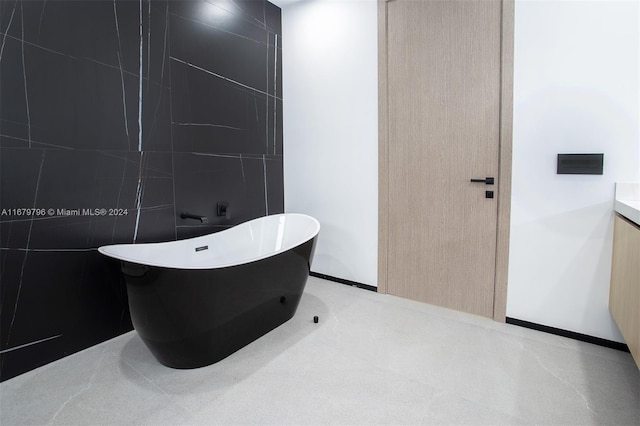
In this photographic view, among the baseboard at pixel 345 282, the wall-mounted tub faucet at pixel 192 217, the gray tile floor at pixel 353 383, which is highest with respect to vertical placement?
the wall-mounted tub faucet at pixel 192 217

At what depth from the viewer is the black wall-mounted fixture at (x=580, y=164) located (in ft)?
6.57

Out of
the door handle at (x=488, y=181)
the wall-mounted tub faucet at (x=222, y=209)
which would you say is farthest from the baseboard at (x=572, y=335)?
the wall-mounted tub faucet at (x=222, y=209)

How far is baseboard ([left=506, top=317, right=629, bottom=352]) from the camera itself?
2.04m

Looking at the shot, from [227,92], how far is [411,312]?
7.51ft

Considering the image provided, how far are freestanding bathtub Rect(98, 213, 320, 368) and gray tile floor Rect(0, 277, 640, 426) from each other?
13 centimetres

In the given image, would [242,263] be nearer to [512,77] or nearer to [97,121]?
[97,121]

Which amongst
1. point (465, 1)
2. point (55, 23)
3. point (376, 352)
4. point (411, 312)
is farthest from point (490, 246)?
point (55, 23)

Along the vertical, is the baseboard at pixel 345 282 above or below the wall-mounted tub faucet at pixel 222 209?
below

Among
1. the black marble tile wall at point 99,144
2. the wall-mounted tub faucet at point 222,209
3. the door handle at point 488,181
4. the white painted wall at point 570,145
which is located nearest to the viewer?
the black marble tile wall at point 99,144

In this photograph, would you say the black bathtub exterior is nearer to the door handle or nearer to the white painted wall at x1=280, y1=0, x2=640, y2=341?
the door handle

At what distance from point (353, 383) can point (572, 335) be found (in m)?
1.46

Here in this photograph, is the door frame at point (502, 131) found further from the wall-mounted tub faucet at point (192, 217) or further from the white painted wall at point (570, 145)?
the wall-mounted tub faucet at point (192, 217)

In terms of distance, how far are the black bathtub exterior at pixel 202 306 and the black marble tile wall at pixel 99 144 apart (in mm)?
269

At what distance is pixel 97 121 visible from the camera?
2109 mm
